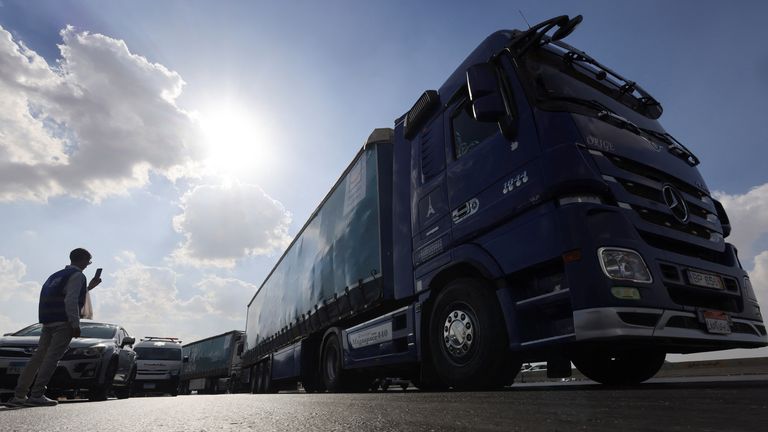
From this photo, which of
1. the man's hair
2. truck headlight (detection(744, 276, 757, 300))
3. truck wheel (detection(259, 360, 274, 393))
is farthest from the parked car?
truck headlight (detection(744, 276, 757, 300))

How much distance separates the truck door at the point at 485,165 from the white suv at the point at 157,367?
656 inches

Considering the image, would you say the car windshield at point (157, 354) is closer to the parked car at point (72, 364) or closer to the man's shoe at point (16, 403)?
the parked car at point (72, 364)

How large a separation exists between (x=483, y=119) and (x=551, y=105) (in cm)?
58

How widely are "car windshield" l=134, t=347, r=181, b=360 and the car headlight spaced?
11.8m

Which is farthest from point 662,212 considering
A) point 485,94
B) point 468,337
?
point 468,337

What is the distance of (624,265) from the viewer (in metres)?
3.11

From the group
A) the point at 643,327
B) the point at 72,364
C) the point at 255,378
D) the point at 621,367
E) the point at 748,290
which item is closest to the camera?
the point at 643,327

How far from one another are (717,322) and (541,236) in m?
1.47

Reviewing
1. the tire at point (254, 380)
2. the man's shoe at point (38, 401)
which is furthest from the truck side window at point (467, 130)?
the tire at point (254, 380)

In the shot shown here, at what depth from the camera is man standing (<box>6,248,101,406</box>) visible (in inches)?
192

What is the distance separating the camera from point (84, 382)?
6.59 m

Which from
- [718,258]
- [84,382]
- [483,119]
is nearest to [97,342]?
[84,382]

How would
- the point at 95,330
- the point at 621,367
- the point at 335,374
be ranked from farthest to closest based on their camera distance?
the point at 95,330 < the point at 335,374 < the point at 621,367

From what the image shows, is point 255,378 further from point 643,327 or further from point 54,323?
point 643,327
